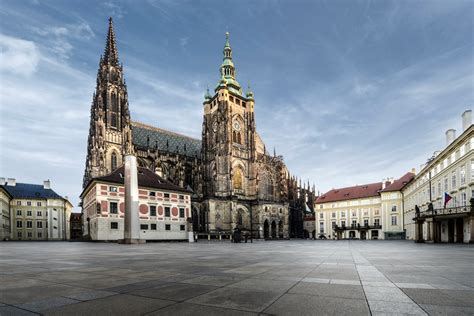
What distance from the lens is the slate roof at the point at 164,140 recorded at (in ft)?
260

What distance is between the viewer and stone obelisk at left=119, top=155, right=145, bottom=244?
29.1 metres

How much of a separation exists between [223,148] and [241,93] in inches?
770

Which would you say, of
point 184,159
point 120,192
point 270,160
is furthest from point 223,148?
point 120,192

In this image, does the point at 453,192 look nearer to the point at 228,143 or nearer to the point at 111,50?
the point at 228,143

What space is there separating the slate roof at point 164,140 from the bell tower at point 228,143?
7.78 metres

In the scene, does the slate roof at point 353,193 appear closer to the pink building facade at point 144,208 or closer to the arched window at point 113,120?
the pink building facade at point 144,208

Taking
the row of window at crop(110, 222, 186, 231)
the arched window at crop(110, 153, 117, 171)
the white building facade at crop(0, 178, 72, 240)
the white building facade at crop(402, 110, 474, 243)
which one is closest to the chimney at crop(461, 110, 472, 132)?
the white building facade at crop(402, 110, 474, 243)

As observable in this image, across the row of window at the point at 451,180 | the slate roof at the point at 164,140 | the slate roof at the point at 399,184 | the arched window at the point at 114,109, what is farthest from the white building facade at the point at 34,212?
the row of window at the point at 451,180

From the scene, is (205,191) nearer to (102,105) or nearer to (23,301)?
(102,105)

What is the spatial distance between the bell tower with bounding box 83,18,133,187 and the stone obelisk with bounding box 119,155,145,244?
112ft

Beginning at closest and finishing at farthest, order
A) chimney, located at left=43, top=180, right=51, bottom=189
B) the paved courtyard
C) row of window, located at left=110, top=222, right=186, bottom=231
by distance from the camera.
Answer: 1. the paved courtyard
2. row of window, located at left=110, top=222, right=186, bottom=231
3. chimney, located at left=43, top=180, right=51, bottom=189

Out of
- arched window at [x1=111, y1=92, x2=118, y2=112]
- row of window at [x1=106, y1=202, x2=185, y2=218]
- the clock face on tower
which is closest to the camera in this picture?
row of window at [x1=106, y1=202, x2=185, y2=218]

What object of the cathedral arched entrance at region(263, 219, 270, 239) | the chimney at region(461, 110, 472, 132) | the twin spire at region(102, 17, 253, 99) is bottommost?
the cathedral arched entrance at region(263, 219, 270, 239)

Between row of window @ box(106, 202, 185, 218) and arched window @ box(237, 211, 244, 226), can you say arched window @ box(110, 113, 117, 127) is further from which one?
arched window @ box(237, 211, 244, 226)
